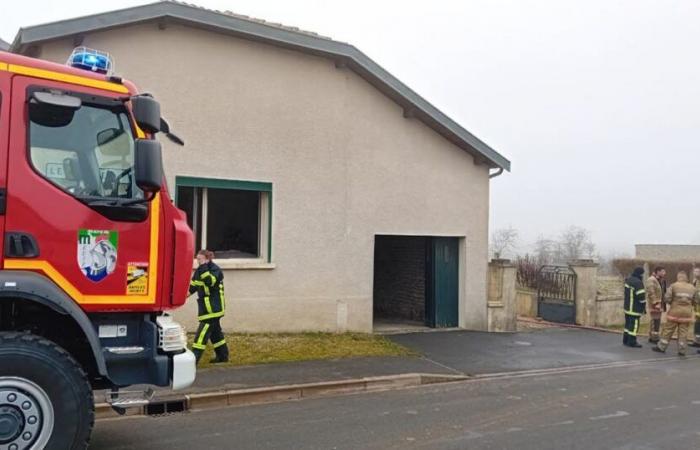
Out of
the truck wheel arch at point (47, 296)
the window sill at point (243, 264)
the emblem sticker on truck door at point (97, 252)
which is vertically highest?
the emblem sticker on truck door at point (97, 252)

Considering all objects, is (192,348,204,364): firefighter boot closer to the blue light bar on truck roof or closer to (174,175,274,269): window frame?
(174,175,274,269): window frame

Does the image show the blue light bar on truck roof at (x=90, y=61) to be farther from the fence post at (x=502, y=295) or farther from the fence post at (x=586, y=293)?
the fence post at (x=586, y=293)

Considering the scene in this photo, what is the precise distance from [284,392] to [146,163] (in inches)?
167

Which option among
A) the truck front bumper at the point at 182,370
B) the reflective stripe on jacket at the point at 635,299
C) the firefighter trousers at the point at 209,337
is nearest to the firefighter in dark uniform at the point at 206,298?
the firefighter trousers at the point at 209,337

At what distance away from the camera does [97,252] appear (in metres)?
4.59

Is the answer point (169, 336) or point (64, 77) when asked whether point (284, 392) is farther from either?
point (64, 77)

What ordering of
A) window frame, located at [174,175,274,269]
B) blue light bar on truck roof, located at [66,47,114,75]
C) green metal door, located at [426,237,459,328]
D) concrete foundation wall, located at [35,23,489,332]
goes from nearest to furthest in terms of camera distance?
1. blue light bar on truck roof, located at [66,47,114,75]
2. concrete foundation wall, located at [35,23,489,332]
3. window frame, located at [174,175,274,269]
4. green metal door, located at [426,237,459,328]

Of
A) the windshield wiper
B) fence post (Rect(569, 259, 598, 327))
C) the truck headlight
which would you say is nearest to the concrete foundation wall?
fence post (Rect(569, 259, 598, 327))

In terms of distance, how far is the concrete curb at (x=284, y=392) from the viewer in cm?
671

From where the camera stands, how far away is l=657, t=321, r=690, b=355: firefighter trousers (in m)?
12.6

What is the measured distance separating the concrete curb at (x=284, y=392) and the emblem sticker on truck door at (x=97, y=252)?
5.86 feet

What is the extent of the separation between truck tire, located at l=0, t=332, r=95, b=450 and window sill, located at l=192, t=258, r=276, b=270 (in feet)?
22.6

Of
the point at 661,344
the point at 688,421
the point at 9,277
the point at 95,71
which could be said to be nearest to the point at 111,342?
the point at 9,277

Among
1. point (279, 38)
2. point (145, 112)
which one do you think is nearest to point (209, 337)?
point (145, 112)
